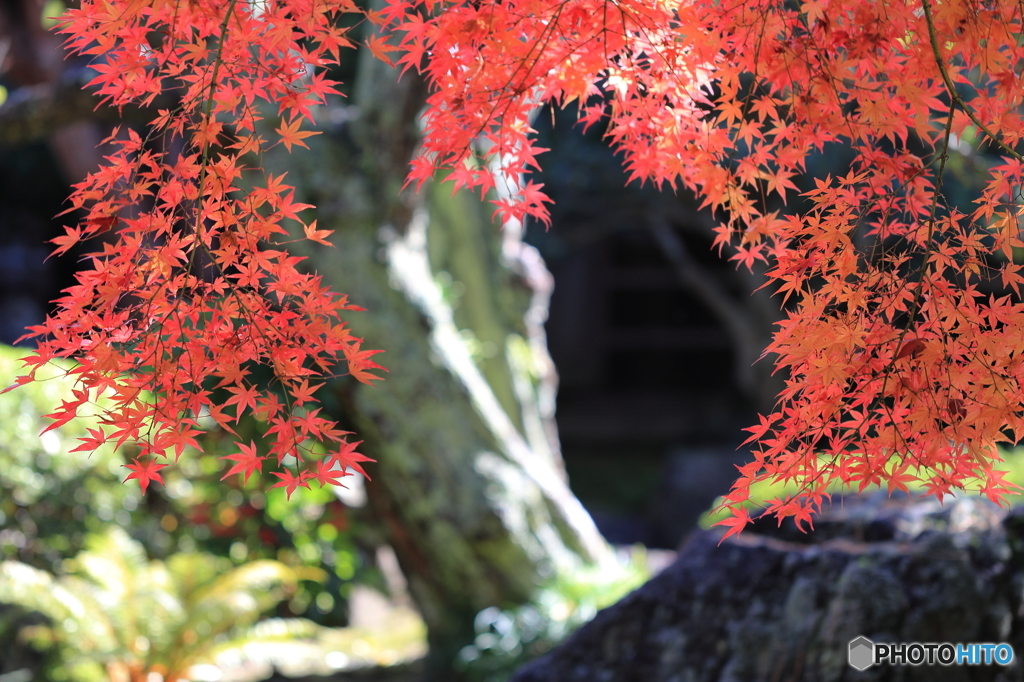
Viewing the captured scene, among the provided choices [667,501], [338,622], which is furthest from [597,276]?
[338,622]

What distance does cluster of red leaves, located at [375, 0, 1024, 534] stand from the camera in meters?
1.37

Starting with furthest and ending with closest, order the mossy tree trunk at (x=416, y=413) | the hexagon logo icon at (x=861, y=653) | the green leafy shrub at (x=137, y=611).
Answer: the mossy tree trunk at (x=416, y=413) → the green leafy shrub at (x=137, y=611) → the hexagon logo icon at (x=861, y=653)

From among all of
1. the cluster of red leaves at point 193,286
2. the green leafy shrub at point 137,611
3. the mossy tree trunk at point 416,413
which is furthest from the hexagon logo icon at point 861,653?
the green leafy shrub at point 137,611

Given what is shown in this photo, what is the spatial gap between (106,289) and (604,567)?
144 inches

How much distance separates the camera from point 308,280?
145cm

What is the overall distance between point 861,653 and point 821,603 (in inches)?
6.5

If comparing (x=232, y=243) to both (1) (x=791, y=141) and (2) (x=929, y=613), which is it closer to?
(1) (x=791, y=141)

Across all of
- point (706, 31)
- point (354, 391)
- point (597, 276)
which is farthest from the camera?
point (597, 276)

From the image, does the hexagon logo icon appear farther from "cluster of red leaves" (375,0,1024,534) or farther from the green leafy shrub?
the green leafy shrub

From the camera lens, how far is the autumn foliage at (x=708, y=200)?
1366mm

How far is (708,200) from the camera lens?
5.39ft

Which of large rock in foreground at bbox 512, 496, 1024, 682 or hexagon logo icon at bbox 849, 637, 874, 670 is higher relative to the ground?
large rock in foreground at bbox 512, 496, 1024, 682

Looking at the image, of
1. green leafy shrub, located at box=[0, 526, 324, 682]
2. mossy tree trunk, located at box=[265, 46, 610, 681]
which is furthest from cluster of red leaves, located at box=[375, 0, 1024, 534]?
green leafy shrub, located at box=[0, 526, 324, 682]

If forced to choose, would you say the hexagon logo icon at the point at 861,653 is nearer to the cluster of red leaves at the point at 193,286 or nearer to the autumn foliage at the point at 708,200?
the autumn foliage at the point at 708,200
